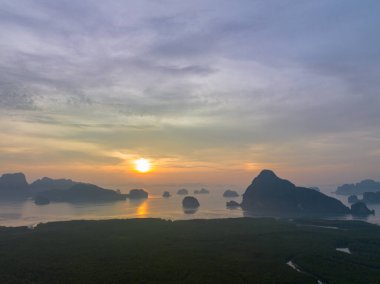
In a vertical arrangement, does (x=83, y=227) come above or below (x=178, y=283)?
above

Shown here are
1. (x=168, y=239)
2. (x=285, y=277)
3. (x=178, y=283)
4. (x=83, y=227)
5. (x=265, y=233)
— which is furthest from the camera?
(x=83, y=227)

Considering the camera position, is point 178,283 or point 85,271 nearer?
point 178,283

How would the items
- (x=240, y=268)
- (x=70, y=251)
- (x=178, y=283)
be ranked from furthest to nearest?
1. (x=70, y=251)
2. (x=240, y=268)
3. (x=178, y=283)

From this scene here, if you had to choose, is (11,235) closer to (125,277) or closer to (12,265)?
(12,265)

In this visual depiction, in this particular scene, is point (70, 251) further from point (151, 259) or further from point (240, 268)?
point (240, 268)

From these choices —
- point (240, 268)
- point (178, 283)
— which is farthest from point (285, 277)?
point (178, 283)

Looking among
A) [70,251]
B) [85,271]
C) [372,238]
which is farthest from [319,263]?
[70,251]
